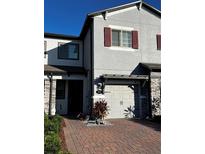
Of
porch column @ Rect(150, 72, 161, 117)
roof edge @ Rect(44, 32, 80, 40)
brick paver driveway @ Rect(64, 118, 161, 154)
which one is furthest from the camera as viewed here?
roof edge @ Rect(44, 32, 80, 40)

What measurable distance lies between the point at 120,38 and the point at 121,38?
0.23ft

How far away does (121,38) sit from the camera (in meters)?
11.8

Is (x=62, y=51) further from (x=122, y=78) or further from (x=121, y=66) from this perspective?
(x=122, y=78)

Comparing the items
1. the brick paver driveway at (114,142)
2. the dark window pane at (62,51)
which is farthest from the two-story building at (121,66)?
the brick paver driveway at (114,142)

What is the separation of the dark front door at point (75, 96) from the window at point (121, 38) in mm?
4472

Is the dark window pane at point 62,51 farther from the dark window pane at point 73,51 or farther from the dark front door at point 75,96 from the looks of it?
the dark front door at point 75,96

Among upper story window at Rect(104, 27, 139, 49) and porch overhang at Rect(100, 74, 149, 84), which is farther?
upper story window at Rect(104, 27, 139, 49)

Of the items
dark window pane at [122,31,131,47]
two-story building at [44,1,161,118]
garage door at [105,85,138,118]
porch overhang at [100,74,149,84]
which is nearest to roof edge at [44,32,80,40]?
two-story building at [44,1,161,118]

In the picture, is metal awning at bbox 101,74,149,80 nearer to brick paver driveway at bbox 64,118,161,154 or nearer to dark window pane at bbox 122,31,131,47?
dark window pane at bbox 122,31,131,47

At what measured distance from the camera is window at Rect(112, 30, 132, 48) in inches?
461

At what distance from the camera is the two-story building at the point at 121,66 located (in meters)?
11.1

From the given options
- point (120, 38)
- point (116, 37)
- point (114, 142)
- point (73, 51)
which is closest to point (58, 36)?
point (73, 51)
